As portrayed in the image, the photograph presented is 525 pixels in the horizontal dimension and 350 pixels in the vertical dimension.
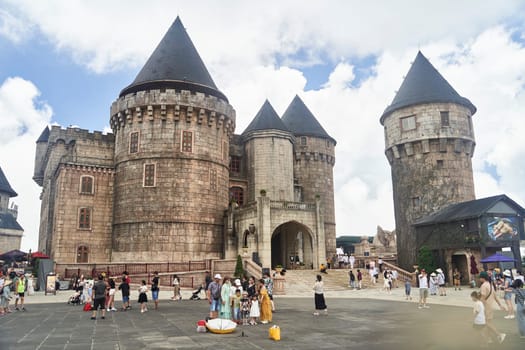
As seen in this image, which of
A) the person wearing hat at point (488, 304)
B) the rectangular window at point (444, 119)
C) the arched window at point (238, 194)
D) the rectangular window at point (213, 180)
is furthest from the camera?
the arched window at point (238, 194)

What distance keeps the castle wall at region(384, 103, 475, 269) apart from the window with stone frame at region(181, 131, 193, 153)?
19249 mm

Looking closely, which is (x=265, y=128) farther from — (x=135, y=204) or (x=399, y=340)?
(x=399, y=340)

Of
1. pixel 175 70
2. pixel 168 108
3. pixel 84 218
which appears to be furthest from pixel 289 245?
pixel 175 70

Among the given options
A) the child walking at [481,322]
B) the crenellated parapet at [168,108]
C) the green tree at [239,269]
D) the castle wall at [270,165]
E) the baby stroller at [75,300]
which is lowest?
the baby stroller at [75,300]

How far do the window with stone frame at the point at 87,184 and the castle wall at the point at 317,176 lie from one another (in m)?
19.7

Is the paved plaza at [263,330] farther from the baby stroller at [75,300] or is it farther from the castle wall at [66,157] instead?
the castle wall at [66,157]

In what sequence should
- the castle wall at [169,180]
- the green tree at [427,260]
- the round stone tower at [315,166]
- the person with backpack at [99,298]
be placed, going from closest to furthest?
the person with backpack at [99,298]
the castle wall at [169,180]
the green tree at [427,260]
the round stone tower at [315,166]

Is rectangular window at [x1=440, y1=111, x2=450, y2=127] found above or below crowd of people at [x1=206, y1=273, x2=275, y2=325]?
above

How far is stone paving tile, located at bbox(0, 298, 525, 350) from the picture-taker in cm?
925

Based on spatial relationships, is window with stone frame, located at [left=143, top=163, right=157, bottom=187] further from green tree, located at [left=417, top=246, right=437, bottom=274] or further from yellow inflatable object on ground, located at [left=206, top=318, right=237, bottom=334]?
yellow inflatable object on ground, located at [left=206, top=318, right=237, bottom=334]

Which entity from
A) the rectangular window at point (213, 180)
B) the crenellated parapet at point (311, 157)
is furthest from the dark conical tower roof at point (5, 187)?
the crenellated parapet at point (311, 157)

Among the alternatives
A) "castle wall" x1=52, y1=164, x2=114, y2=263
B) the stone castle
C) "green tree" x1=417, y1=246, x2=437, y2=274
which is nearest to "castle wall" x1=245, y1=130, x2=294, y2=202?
the stone castle

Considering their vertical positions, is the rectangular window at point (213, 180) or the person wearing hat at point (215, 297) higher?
the rectangular window at point (213, 180)

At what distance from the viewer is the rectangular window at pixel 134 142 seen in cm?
3353
